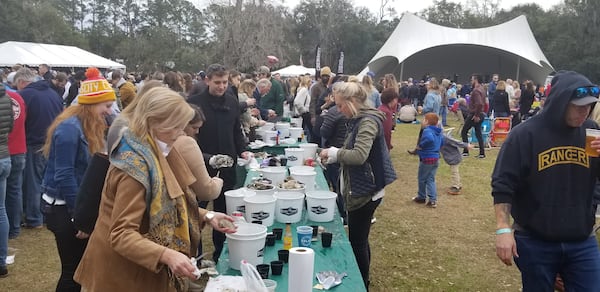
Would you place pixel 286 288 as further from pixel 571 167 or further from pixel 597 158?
pixel 597 158

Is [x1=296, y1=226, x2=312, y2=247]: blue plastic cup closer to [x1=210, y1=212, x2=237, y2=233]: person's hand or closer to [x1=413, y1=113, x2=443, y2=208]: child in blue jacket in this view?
[x1=210, y1=212, x2=237, y2=233]: person's hand

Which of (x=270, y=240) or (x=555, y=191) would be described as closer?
(x=555, y=191)

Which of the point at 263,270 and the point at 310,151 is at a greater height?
the point at 310,151

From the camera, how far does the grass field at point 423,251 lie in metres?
4.36

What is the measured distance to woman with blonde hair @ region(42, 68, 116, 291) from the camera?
9.01 ft

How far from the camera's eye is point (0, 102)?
426cm

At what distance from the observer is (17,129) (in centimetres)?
485

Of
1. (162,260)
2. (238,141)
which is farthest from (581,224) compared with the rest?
(238,141)

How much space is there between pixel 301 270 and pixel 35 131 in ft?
14.8

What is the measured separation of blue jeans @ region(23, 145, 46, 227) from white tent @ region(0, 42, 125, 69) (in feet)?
45.3

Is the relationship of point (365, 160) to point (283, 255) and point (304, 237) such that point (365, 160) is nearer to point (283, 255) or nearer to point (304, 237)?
point (304, 237)

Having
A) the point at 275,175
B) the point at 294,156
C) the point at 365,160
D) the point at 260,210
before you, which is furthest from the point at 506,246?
the point at 294,156

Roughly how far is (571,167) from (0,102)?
4340mm

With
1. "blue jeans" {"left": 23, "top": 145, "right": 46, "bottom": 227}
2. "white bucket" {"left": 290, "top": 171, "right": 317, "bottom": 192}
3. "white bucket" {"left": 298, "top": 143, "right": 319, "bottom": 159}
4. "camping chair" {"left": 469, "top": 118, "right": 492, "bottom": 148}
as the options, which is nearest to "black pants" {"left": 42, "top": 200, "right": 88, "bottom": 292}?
"white bucket" {"left": 290, "top": 171, "right": 317, "bottom": 192}
